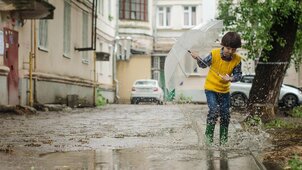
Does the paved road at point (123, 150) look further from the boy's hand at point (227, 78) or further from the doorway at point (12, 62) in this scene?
the doorway at point (12, 62)

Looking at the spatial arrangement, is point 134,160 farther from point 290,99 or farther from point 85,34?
point 290,99

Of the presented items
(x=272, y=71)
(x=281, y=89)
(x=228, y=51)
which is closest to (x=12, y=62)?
(x=272, y=71)

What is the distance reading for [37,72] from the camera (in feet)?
65.4

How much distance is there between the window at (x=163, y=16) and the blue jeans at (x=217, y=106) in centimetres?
4131

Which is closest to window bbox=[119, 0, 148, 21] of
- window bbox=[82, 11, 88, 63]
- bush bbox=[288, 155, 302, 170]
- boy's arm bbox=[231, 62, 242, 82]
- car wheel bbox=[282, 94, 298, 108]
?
window bbox=[82, 11, 88, 63]

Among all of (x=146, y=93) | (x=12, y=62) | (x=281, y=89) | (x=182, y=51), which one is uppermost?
(x=182, y=51)

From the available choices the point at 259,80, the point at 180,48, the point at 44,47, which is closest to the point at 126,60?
the point at 44,47

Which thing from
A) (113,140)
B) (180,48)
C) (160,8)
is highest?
(160,8)

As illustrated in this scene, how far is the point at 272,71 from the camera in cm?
1376

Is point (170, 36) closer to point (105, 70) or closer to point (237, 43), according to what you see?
point (105, 70)

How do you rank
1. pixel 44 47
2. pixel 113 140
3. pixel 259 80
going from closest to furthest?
1. pixel 113 140
2. pixel 259 80
3. pixel 44 47

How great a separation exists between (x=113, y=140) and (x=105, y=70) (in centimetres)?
2837

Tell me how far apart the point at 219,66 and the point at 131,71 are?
38.2m

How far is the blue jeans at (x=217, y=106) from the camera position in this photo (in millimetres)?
7895
